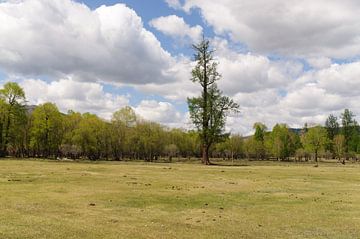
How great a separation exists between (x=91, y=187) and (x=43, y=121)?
8388cm

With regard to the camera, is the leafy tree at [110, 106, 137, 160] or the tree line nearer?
the tree line

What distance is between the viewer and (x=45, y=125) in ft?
355

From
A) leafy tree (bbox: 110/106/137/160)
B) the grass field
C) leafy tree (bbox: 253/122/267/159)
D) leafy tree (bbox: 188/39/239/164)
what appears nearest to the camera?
the grass field

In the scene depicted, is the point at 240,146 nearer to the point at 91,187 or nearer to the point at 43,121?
the point at 43,121

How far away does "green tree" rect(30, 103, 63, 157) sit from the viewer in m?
108

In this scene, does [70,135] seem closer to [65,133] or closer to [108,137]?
[65,133]

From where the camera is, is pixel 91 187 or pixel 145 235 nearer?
pixel 145 235

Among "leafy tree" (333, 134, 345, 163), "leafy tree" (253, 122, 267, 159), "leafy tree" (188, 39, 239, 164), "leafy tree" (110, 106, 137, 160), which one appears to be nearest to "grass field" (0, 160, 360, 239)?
"leafy tree" (188, 39, 239, 164)

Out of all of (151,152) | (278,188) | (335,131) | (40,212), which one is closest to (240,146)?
(335,131)

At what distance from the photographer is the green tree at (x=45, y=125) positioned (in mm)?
108000

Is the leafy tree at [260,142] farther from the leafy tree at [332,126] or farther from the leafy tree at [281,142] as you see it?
the leafy tree at [332,126]

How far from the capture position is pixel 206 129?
8075cm

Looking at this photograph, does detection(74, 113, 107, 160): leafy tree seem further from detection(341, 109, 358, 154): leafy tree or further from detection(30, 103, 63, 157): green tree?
detection(341, 109, 358, 154): leafy tree

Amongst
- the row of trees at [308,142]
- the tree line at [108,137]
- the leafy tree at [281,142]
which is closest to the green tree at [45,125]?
the tree line at [108,137]
